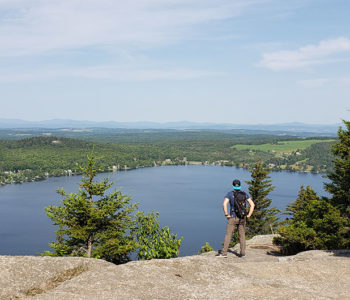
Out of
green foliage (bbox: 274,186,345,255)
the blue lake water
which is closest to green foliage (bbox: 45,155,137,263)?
green foliage (bbox: 274,186,345,255)

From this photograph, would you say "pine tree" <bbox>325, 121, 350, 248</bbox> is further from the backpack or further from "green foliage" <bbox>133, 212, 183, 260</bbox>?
"green foliage" <bbox>133, 212, 183, 260</bbox>

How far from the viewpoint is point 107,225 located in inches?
886

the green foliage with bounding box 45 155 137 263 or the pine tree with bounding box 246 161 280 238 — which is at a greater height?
the green foliage with bounding box 45 155 137 263

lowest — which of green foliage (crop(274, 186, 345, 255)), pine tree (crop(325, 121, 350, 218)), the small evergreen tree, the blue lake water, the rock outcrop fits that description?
the blue lake water

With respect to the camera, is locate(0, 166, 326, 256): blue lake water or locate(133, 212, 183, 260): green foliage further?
locate(0, 166, 326, 256): blue lake water

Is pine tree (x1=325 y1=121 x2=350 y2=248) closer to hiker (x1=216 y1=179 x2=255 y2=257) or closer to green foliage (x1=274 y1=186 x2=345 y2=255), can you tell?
green foliage (x1=274 y1=186 x2=345 y2=255)

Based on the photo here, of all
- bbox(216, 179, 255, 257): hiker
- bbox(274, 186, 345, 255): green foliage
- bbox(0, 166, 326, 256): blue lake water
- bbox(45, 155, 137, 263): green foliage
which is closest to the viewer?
bbox(216, 179, 255, 257): hiker

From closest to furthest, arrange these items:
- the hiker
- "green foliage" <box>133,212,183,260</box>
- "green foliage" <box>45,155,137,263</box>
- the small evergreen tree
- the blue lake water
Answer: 1. the hiker
2. "green foliage" <box>133,212,183,260</box>
3. "green foliage" <box>45,155,137,263</box>
4. the small evergreen tree
5. the blue lake water

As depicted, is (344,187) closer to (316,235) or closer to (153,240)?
(316,235)

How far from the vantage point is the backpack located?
50.3ft

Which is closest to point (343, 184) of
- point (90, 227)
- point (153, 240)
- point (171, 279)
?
point (153, 240)

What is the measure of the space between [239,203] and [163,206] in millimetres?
109735

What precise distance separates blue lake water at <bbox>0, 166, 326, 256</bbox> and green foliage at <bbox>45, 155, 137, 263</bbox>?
116 ft

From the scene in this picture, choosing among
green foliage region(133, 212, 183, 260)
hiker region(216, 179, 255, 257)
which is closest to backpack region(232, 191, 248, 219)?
hiker region(216, 179, 255, 257)
